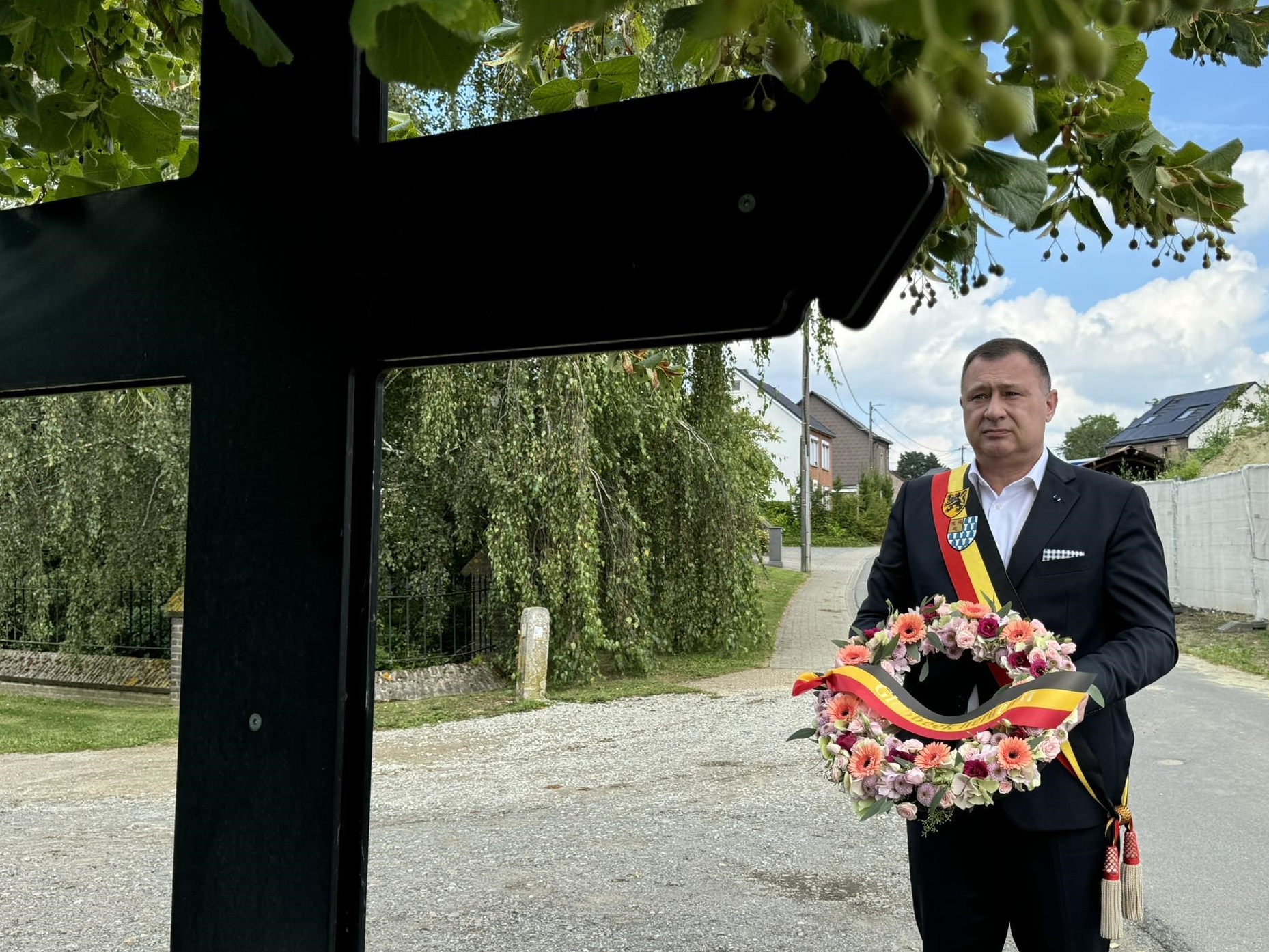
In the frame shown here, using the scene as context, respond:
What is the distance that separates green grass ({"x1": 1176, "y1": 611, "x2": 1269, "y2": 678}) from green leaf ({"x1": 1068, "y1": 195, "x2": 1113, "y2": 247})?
11.2 metres

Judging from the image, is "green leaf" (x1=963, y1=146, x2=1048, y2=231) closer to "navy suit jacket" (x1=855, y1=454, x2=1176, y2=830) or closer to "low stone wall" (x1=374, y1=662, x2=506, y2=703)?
"navy suit jacket" (x1=855, y1=454, x2=1176, y2=830)

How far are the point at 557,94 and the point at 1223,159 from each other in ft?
2.89

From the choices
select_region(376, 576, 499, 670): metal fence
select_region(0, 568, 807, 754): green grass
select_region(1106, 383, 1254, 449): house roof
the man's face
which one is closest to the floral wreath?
the man's face

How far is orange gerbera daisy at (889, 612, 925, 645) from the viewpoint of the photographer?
2.57 meters

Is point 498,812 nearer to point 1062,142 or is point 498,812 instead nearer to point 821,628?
point 1062,142

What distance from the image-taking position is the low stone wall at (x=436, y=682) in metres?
10.8

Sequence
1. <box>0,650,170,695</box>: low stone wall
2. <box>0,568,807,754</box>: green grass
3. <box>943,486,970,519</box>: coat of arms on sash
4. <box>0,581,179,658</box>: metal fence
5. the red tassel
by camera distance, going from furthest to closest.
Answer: <box>0,581,179,658</box>: metal fence → <box>0,650,170,695</box>: low stone wall → <box>0,568,807,754</box>: green grass → <box>943,486,970,519</box>: coat of arms on sash → the red tassel

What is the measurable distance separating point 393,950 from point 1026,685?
3.08m

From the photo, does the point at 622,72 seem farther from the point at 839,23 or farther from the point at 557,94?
the point at 839,23

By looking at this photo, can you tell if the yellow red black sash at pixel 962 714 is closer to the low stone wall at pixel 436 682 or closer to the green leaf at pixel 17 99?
the green leaf at pixel 17 99

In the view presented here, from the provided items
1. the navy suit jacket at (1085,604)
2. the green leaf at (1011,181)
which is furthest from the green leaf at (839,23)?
the navy suit jacket at (1085,604)

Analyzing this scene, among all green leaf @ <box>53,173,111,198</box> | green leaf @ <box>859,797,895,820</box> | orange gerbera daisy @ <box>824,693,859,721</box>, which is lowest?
green leaf @ <box>859,797,895,820</box>

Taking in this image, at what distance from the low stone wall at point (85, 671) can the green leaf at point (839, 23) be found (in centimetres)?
1152

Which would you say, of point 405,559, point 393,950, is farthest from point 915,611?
point 405,559
